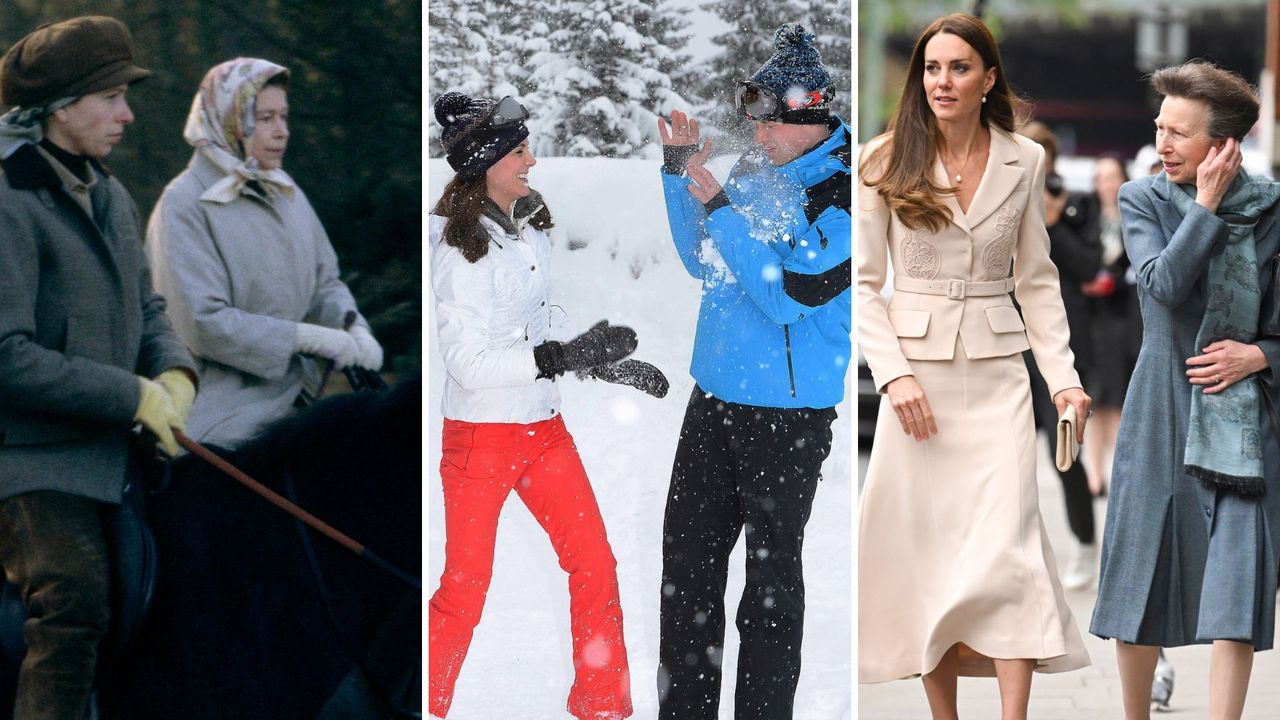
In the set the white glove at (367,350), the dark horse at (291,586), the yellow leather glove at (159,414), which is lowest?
the dark horse at (291,586)

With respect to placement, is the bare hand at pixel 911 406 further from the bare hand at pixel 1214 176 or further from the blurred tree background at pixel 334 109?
the blurred tree background at pixel 334 109

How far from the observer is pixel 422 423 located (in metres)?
5.33

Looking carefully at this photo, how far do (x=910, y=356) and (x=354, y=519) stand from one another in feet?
5.72

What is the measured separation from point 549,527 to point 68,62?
1.94 m

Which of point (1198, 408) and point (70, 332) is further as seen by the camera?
point (1198, 408)

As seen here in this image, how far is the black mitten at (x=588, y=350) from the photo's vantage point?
5203 millimetres

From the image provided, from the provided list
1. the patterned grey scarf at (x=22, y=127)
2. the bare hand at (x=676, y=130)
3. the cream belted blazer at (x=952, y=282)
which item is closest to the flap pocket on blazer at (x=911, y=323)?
the cream belted blazer at (x=952, y=282)

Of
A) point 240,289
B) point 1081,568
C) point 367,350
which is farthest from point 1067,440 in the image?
point 1081,568

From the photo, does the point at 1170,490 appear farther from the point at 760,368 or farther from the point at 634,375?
the point at 634,375

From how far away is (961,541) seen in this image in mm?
5223

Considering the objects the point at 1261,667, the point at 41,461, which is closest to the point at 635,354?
the point at 41,461

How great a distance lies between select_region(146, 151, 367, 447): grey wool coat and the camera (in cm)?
519

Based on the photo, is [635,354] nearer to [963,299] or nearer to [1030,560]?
[963,299]

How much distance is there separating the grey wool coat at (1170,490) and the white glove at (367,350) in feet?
7.46
